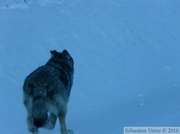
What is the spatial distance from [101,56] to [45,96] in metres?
3.65

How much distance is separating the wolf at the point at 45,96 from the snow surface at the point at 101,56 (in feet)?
2.91

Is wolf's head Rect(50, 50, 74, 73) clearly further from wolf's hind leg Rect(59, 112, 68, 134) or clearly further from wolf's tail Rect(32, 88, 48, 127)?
wolf's tail Rect(32, 88, 48, 127)

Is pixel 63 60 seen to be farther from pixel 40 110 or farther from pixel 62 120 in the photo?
pixel 40 110

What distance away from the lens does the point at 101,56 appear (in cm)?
782

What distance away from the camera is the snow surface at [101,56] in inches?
232

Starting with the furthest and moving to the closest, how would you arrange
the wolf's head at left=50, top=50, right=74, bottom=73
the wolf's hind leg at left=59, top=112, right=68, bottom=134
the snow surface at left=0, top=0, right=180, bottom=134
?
1. the snow surface at left=0, top=0, right=180, bottom=134
2. the wolf's head at left=50, top=50, right=74, bottom=73
3. the wolf's hind leg at left=59, top=112, right=68, bottom=134

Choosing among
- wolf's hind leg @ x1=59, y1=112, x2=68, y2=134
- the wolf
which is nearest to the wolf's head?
the wolf

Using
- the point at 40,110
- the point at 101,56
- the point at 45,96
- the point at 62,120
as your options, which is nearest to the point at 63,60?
the point at 62,120

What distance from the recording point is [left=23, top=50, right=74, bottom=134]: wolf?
13.5 ft

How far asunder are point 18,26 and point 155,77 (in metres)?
3.52

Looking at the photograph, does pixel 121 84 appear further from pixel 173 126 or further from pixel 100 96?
pixel 173 126

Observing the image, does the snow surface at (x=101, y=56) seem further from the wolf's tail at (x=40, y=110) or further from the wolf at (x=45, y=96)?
the wolf's tail at (x=40, y=110)

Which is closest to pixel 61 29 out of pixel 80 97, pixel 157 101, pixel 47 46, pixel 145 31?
pixel 47 46

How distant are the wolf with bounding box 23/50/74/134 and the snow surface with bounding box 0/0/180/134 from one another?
0.89 meters
